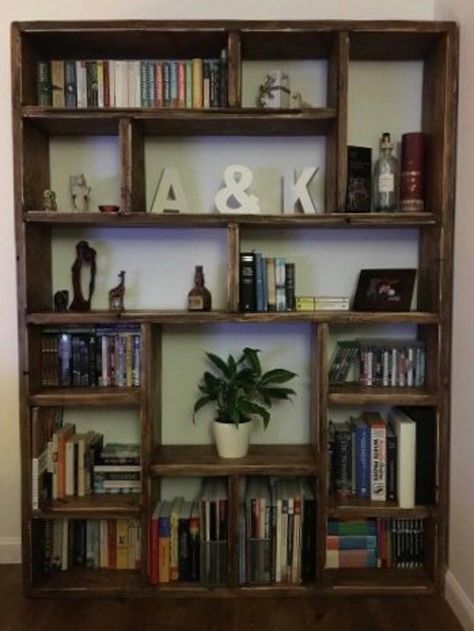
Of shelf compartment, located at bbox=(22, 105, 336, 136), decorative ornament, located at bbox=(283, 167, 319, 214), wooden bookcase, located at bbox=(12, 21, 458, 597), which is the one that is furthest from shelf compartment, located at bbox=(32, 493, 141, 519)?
shelf compartment, located at bbox=(22, 105, 336, 136)

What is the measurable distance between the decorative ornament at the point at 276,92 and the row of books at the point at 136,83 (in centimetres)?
17

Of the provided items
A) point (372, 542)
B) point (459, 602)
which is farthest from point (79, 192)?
point (459, 602)

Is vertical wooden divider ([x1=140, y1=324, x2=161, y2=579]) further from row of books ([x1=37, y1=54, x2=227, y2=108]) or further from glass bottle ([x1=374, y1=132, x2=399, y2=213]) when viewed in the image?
glass bottle ([x1=374, y1=132, x2=399, y2=213])

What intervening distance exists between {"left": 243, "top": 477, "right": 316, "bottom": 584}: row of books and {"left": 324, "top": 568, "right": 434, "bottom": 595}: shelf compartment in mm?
115

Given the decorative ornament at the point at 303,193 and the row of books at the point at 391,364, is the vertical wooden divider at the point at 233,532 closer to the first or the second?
the row of books at the point at 391,364

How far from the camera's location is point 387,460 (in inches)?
82.7

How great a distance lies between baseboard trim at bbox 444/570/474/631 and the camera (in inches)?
73.4

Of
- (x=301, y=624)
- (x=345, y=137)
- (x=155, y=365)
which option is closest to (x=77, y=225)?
(x=155, y=365)

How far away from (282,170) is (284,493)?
129 centimetres

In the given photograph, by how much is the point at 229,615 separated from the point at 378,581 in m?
0.59

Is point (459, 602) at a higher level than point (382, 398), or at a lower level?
lower

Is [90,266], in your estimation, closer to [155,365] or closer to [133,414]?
[155,365]

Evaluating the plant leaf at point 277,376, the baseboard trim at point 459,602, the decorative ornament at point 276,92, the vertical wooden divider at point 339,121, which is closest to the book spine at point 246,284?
the plant leaf at point 277,376

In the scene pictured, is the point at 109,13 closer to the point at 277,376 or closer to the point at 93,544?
the point at 277,376
